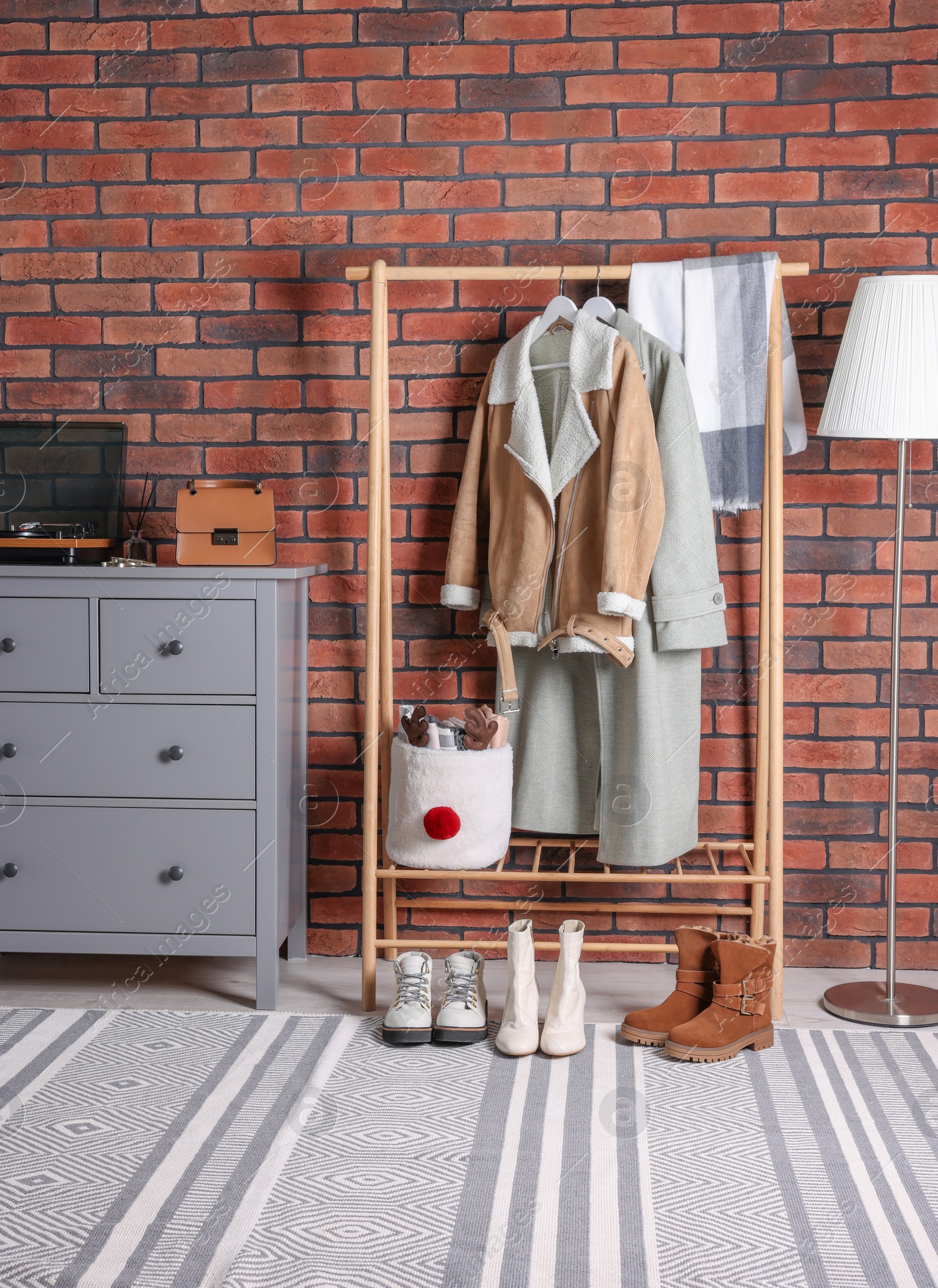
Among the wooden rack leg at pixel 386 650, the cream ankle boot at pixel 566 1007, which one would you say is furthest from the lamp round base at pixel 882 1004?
the wooden rack leg at pixel 386 650

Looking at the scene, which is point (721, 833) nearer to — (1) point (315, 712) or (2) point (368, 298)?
(1) point (315, 712)

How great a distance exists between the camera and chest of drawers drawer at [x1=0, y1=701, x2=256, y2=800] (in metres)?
2.12

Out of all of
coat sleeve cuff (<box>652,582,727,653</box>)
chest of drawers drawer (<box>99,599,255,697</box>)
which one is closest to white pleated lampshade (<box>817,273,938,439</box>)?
coat sleeve cuff (<box>652,582,727,653</box>)

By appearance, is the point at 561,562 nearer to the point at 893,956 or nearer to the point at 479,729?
the point at 479,729

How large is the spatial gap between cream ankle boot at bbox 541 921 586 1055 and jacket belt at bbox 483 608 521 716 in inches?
18.5

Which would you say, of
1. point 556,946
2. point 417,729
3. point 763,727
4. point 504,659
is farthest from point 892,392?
point 556,946

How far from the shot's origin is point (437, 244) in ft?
7.84

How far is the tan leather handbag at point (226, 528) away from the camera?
2230 mm

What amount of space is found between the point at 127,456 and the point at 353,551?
58 centimetres

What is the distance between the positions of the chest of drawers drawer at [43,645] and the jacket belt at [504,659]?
32.2 inches

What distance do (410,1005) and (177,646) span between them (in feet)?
2.72

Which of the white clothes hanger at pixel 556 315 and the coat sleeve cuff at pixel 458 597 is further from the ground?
the white clothes hanger at pixel 556 315

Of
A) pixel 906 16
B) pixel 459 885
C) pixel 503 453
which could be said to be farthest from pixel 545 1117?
pixel 906 16

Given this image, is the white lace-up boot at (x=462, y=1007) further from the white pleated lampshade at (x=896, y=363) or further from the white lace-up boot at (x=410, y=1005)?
the white pleated lampshade at (x=896, y=363)
